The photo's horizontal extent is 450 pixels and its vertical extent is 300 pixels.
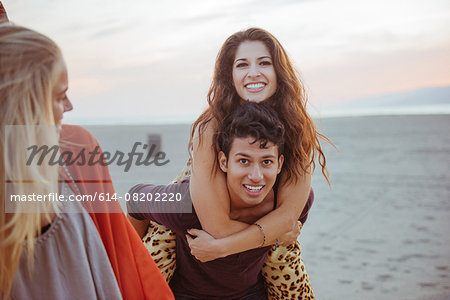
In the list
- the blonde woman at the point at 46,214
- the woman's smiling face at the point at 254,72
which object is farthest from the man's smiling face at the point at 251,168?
the blonde woman at the point at 46,214

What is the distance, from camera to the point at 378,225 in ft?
26.7

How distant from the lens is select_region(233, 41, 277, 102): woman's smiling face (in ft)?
10.2

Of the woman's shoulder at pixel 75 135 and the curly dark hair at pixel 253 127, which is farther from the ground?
the woman's shoulder at pixel 75 135

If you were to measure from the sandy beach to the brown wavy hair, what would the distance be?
458 mm

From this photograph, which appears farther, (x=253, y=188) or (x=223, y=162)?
(x=223, y=162)

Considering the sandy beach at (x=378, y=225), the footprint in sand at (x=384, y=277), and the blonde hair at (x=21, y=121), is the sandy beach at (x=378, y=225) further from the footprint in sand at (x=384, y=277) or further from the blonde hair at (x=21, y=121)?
the blonde hair at (x=21, y=121)

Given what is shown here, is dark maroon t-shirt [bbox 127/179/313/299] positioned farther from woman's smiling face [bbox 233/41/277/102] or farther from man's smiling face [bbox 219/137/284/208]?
woman's smiling face [bbox 233/41/277/102]

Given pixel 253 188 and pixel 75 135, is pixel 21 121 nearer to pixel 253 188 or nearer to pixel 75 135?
pixel 75 135

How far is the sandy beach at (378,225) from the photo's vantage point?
5688 mm

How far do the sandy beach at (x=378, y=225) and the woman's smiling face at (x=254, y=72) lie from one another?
0.71 metres

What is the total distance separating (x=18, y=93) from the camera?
1.60 m

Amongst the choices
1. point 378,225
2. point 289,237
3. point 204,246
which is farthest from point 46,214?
point 378,225

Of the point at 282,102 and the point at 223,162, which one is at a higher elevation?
the point at 282,102

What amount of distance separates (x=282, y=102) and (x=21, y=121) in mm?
1947
